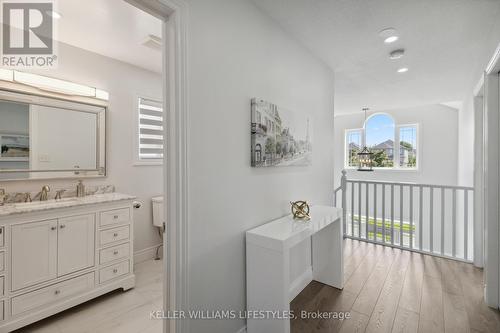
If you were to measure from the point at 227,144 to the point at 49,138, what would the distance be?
1.94 metres

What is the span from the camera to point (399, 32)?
2.12m

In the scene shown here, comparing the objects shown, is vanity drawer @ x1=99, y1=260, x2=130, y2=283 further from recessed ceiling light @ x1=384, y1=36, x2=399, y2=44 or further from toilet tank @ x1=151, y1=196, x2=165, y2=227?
recessed ceiling light @ x1=384, y1=36, x2=399, y2=44

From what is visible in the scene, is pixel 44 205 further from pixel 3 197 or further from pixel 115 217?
pixel 115 217

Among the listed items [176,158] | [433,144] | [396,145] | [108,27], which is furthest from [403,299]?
[396,145]

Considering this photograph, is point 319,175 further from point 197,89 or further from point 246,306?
point 197,89

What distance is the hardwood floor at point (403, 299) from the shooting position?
1881mm

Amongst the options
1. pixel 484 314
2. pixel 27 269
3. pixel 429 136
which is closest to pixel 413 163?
pixel 429 136

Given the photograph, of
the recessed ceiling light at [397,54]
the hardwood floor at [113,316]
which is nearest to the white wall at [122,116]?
the hardwood floor at [113,316]

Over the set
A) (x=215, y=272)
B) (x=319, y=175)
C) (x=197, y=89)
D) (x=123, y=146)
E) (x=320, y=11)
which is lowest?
(x=215, y=272)

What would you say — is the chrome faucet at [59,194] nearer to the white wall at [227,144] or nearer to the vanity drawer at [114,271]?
the vanity drawer at [114,271]

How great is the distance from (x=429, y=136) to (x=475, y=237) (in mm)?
3368

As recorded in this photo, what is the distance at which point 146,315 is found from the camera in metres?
2.03

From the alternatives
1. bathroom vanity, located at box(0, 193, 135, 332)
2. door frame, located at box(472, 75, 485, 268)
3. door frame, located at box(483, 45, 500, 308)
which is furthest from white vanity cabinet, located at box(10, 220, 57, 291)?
door frame, located at box(472, 75, 485, 268)

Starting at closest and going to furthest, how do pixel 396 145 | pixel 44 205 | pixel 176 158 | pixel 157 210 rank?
pixel 176 158 < pixel 44 205 < pixel 157 210 < pixel 396 145
